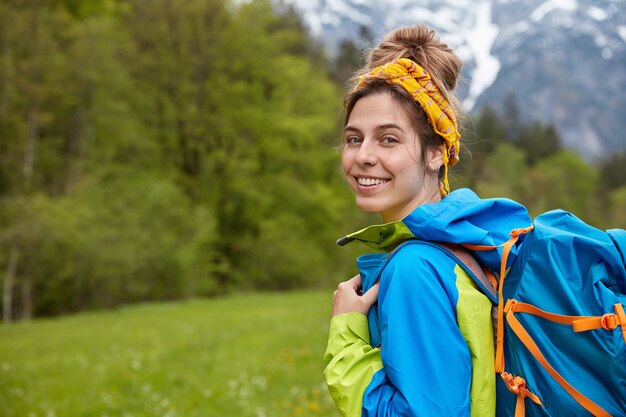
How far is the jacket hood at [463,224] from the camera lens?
5.92 feet

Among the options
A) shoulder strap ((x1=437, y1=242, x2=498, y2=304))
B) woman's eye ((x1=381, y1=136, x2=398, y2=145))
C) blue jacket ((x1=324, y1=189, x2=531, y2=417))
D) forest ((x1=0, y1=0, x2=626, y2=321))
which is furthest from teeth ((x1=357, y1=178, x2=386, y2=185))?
forest ((x1=0, y1=0, x2=626, y2=321))

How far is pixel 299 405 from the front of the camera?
6379 millimetres

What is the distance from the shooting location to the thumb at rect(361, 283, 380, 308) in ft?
6.38

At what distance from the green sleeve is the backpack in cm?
37

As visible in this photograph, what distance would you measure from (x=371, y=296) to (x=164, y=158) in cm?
3036

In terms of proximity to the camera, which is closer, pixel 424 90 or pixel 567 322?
pixel 567 322

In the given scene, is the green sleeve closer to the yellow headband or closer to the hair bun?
the yellow headband

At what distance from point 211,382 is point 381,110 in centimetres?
629

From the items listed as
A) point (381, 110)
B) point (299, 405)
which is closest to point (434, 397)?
point (381, 110)

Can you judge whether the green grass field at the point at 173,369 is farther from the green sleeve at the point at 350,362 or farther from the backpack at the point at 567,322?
the backpack at the point at 567,322

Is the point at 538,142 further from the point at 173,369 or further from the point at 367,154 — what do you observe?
the point at 367,154

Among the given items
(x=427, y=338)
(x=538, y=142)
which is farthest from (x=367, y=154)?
(x=538, y=142)

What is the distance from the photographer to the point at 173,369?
8.66 metres

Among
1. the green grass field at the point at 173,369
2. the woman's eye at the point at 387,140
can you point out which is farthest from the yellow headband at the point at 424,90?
the green grass field at the point at 173,369
